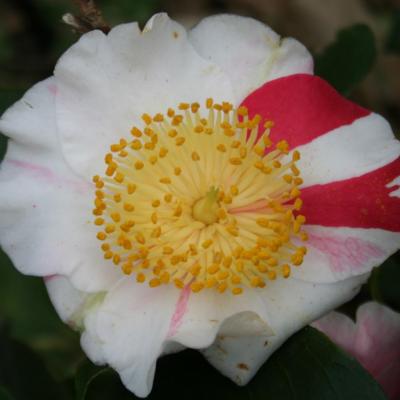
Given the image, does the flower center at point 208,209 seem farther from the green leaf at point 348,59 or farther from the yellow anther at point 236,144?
the green leaf at point 348,59

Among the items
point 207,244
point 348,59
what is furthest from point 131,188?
point 348,59

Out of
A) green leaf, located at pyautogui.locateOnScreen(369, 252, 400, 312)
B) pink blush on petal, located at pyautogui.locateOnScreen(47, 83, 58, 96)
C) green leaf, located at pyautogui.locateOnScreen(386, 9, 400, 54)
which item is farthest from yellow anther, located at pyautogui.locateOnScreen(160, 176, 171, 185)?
green leaf, located at pyautogui.locateOnScreen(386, 9, 400, 54)

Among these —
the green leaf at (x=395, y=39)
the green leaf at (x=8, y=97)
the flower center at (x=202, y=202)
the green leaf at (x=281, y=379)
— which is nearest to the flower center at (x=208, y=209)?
Answer: the flower center at (x=202, y=202)

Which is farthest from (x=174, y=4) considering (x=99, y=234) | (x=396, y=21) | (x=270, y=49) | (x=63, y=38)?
(x=99, y=234)

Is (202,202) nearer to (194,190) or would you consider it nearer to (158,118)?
(194,190)

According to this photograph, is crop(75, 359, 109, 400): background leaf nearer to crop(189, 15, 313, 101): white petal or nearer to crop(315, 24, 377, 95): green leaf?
crop(189, 15, 313, 101): white petal

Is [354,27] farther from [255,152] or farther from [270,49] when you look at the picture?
[255,152]
